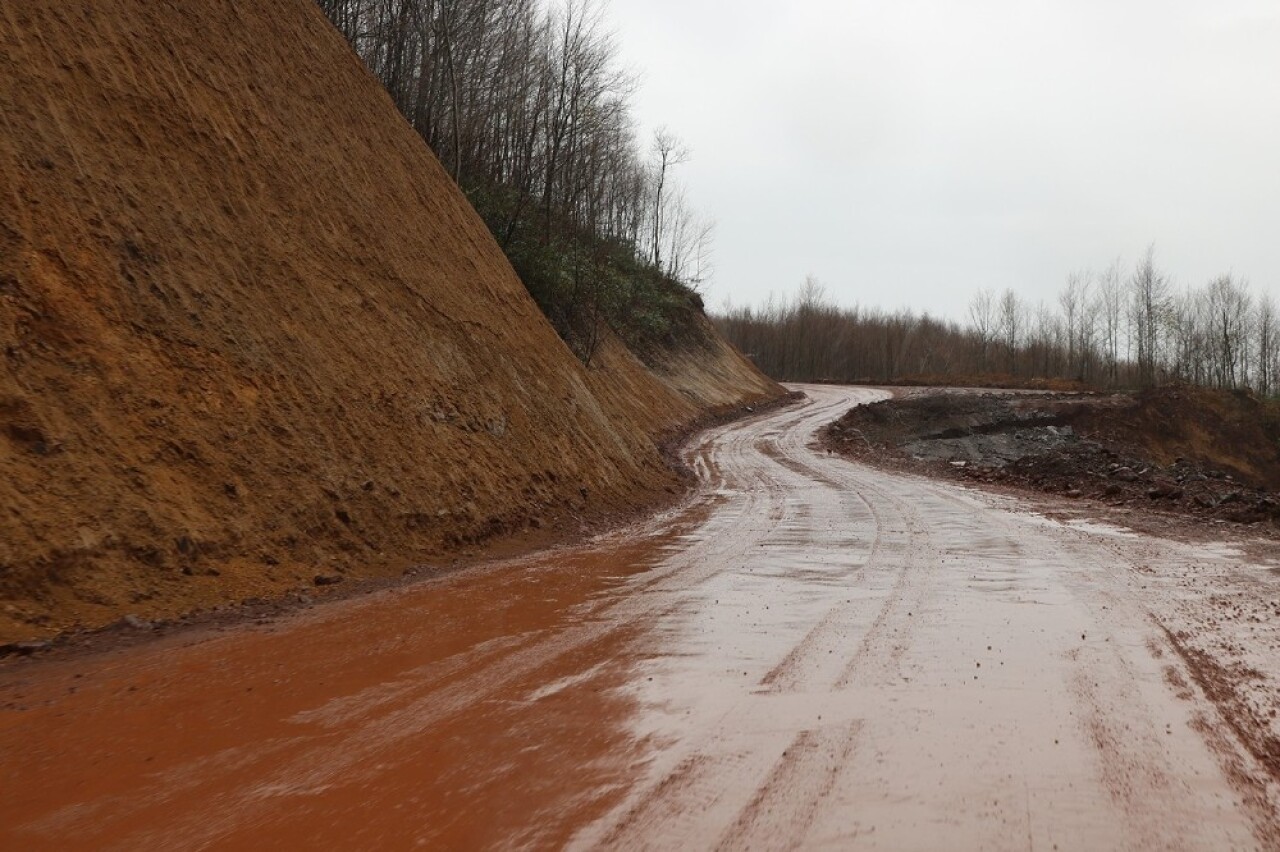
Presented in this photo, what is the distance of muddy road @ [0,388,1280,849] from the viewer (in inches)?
127

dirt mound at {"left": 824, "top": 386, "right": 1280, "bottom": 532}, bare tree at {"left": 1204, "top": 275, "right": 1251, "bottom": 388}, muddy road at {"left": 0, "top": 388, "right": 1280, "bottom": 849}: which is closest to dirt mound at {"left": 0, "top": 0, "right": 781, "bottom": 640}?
muddy road at {"left": 0, "top": 388, "right": 1280, "bottom": 849}

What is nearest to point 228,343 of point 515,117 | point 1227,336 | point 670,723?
point 670,723

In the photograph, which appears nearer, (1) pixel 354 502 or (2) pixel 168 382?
(2) pixel 168 382

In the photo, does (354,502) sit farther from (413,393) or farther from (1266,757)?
(1266,757)

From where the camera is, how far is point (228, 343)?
890cm

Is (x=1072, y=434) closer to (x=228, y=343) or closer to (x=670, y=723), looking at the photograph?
(x=228, y=343)

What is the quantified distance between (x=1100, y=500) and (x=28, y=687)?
17.8 metres

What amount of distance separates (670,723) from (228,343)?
711 cm

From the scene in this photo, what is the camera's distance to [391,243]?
45.4 feet

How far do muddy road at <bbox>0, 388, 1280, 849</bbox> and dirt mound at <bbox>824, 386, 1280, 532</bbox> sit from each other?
1578 cm

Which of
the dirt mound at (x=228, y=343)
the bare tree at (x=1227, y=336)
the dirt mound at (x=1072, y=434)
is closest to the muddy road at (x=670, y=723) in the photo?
the dirt mound at (x=228, y=343)

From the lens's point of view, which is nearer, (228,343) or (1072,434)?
(228,343)

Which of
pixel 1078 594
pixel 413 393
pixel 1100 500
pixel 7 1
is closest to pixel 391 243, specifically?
pixel 413 393

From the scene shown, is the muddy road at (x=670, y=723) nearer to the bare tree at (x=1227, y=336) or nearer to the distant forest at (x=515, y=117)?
the distant forest at (x=515, y=117)
